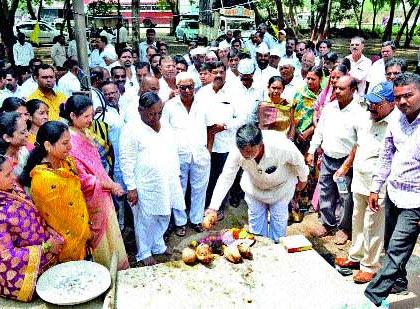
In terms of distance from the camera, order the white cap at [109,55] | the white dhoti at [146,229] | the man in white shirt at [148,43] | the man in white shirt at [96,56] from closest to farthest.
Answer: the white dhoti at [146,229], the white cap at [109,55], the man in white shirt at [96,56], the man in white shirt at [148,43]

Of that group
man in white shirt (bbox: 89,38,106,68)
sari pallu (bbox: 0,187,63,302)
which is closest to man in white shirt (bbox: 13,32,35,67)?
man in white shirt (bbox: 89,38,106,68)

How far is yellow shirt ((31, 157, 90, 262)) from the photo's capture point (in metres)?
3.07

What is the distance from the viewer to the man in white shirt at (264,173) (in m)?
3.54

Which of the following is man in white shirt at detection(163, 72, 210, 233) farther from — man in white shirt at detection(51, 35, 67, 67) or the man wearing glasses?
man in white shirt at detection(51, 35, 67, 67)

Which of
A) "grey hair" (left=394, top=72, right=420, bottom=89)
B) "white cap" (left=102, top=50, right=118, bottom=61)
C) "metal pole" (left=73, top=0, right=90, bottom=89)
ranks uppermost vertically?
"metal pole" (left=73, top=0, right=90, bottom=89)

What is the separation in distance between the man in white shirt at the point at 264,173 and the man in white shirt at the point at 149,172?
615mm

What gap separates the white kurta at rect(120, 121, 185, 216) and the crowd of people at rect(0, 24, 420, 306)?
0.03 ft

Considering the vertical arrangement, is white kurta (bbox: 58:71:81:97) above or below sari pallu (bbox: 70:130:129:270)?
above

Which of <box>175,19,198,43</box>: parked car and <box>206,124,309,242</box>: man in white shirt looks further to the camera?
<box>175,19,198,43</box>: parked car

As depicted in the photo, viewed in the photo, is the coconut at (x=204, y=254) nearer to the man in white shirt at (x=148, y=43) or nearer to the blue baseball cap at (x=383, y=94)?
the blue baseball cap at (x=383, y=94)

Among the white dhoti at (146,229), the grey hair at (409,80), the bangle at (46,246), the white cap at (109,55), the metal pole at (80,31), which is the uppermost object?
the metal pole at (80,31)

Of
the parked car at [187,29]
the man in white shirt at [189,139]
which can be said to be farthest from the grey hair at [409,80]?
the parked car at [187,29]

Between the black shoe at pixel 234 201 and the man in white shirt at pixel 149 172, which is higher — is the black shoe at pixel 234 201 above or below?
below

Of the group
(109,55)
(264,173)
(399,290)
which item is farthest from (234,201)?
(109,55)
